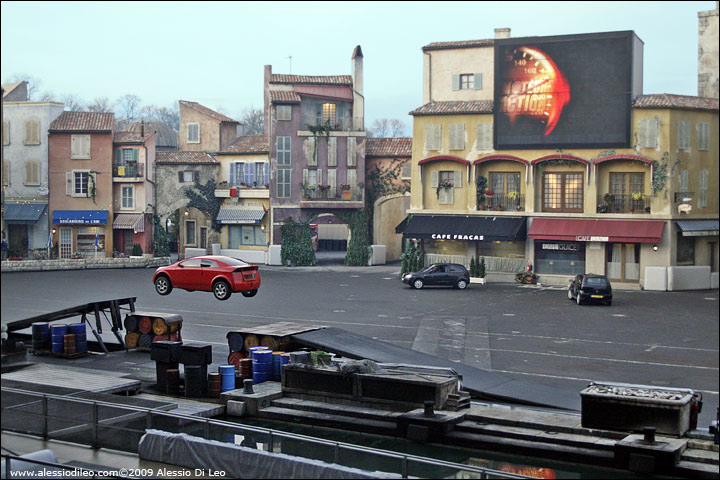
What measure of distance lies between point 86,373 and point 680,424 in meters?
15.7

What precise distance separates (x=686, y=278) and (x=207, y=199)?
35.0 metres

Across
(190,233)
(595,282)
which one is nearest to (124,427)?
(190,233)

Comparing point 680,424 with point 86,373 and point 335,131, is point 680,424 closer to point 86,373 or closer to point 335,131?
point 86,373

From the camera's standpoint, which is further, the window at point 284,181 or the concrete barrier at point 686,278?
the concrete barrier at point 686,278

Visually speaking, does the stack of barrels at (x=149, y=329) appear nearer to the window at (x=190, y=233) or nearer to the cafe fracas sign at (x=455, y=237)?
the window at (x=190, y=233)

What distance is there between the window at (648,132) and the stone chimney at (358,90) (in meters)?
16.3

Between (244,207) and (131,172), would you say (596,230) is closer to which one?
(244,207)

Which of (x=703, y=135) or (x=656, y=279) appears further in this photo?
(x=703, y=135)

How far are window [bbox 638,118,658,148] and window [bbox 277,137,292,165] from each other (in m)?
20.4

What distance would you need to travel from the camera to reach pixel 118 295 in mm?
20609

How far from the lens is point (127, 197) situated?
2275 centimetres

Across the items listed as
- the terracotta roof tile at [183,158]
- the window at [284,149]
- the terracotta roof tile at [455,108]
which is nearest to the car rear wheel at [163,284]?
the terracotta roof tile at [183,158]

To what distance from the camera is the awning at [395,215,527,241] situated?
53.5m

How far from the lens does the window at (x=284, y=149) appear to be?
49.0 metres
